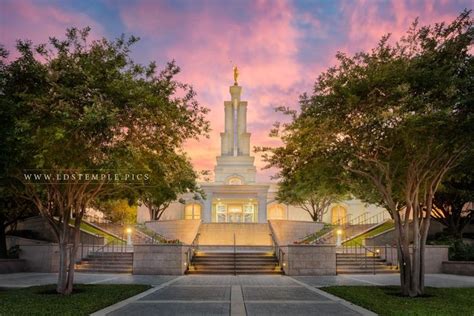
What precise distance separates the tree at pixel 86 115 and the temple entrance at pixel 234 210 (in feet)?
125

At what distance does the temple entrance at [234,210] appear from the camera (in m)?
53.0

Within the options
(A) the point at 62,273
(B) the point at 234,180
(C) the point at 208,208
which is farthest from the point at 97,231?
(B) the point at 234,180

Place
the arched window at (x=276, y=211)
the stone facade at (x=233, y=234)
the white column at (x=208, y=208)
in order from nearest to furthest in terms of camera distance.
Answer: the stone facade at (x=233, y=234) < the white column at (x=208, y=208) < the arched window at (x=276, y=211)

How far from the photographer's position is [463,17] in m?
13.7

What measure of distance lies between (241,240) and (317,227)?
6.92 m

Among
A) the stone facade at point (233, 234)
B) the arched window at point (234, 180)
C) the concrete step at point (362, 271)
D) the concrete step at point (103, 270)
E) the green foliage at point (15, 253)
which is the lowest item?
the concrete step at point (103, 270)

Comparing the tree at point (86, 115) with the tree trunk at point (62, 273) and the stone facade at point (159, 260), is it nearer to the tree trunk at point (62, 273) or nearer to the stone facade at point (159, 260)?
the tree trunk at point (62, 273)

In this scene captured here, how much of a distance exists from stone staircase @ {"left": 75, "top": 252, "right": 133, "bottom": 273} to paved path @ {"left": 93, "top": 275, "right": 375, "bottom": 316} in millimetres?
7542

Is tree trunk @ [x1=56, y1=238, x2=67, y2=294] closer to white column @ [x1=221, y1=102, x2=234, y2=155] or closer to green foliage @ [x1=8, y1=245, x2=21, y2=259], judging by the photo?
green foliage @ [x1=8, y1=245, x2=21, y2=259]

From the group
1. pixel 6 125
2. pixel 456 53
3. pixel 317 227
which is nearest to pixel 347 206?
pixel 317 227

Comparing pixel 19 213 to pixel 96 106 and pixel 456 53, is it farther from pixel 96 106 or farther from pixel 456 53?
pixel 456 53

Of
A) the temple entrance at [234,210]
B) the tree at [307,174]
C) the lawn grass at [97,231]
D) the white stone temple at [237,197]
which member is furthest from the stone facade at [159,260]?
the temple entrance at [234,210]

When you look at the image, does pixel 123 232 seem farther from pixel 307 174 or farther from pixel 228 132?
pixel 228 132

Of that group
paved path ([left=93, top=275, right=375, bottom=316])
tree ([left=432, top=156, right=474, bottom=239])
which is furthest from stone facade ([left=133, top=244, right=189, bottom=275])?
tree ([left=432, top=156, right=474, bottom=239])
